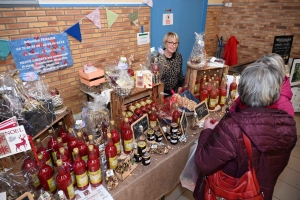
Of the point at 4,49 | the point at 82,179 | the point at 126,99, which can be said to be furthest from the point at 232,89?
the point at 4,49

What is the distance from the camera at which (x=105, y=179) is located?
1.45 metres

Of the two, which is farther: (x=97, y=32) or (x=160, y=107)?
(x=97, y=32)

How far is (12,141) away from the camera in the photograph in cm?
126

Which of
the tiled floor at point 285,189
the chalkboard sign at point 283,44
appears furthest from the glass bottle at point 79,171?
the chalkboard sign at point 283,44

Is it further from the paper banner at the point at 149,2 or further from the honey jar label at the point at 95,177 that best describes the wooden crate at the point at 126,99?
the paper banner at the point at 149,2

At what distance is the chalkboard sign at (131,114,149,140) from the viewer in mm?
1696

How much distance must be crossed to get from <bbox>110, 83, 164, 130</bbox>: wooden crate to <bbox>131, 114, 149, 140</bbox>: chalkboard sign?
8.9 inches

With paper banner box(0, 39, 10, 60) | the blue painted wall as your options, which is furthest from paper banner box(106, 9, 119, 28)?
paper banner box(0, 39, 10, 60)

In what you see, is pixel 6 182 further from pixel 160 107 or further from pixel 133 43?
pixel 133 43

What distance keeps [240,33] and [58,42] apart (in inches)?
Result: 170

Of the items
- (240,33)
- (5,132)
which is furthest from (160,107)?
(240,33)

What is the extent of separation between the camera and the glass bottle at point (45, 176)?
1.27 metres

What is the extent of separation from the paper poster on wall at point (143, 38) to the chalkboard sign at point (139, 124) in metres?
2.17

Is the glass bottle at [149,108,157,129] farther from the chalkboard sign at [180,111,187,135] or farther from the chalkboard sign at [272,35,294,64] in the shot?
the chalkboard sign at [272,35,294,64]
